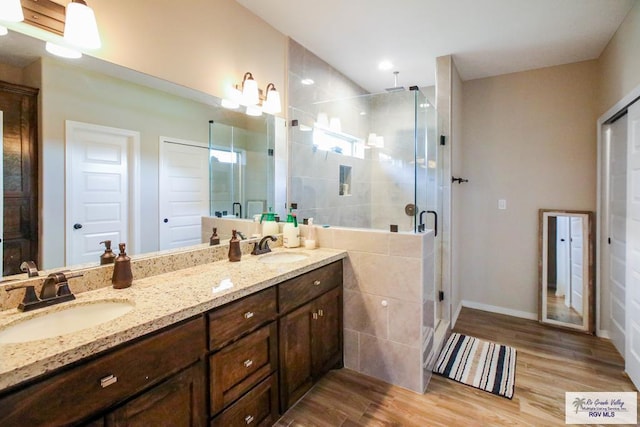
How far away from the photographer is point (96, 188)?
134 cm

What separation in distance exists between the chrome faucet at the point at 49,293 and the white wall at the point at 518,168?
3466 millimetres

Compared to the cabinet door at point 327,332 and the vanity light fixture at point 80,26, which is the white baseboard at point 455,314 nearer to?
the cabinet door at point 327,332

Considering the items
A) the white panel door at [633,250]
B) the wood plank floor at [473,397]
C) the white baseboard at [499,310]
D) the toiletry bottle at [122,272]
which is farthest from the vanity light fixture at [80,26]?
the white baseboard at [499,310]

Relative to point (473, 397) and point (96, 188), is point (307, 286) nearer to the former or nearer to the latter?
point (96, 188)

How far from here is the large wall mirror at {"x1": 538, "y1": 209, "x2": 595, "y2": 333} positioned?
2.88 metres

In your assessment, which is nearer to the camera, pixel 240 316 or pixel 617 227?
pixel 240 316

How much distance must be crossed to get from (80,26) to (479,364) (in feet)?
10.3

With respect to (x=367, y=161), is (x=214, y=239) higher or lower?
lower

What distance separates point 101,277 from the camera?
1362mm

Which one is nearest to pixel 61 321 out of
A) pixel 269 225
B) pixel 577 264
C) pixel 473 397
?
pixel 269 225

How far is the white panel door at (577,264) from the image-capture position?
293 cm

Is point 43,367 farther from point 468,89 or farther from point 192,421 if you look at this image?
point 468,89

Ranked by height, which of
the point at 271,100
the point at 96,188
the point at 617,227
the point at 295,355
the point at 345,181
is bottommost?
the point at 295,355

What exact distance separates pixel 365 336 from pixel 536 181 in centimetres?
251
